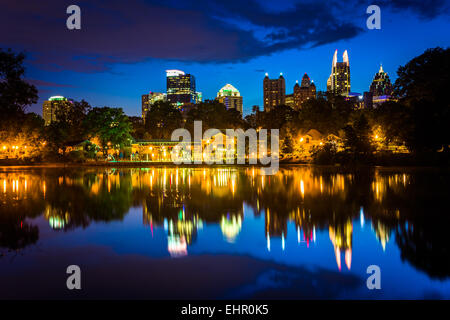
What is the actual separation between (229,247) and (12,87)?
88.0 ft

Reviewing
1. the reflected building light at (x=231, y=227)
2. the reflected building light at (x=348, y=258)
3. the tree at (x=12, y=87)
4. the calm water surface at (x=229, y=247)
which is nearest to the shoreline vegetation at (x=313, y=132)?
the tree at (x=12, y=87)

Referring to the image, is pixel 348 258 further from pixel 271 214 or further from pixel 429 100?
pixel 429 100

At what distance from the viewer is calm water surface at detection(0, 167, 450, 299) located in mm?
5512

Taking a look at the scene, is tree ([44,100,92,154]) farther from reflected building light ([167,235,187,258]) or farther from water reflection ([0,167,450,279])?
reflected building light ([167,235,187,258])

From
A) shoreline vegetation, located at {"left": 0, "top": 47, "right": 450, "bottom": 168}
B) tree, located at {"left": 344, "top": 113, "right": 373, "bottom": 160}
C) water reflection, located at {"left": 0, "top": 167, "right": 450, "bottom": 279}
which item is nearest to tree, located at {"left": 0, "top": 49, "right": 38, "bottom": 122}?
shoreline vegetation, located at {"left": 0, "top": 47, "right": 450, "bottom": 168}

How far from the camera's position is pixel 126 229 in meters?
9.66

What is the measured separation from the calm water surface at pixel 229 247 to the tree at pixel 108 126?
1749 inches

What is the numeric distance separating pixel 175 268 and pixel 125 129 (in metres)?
53.7

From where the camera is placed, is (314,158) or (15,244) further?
(314,158)

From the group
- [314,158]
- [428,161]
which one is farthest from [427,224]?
[314,158]

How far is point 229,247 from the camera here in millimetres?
7793

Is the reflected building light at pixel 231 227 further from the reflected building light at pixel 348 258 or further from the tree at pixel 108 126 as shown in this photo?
the tree at pixel 108 126

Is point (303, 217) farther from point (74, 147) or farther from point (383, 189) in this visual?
point (74, 147)

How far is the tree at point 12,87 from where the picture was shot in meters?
27.2
